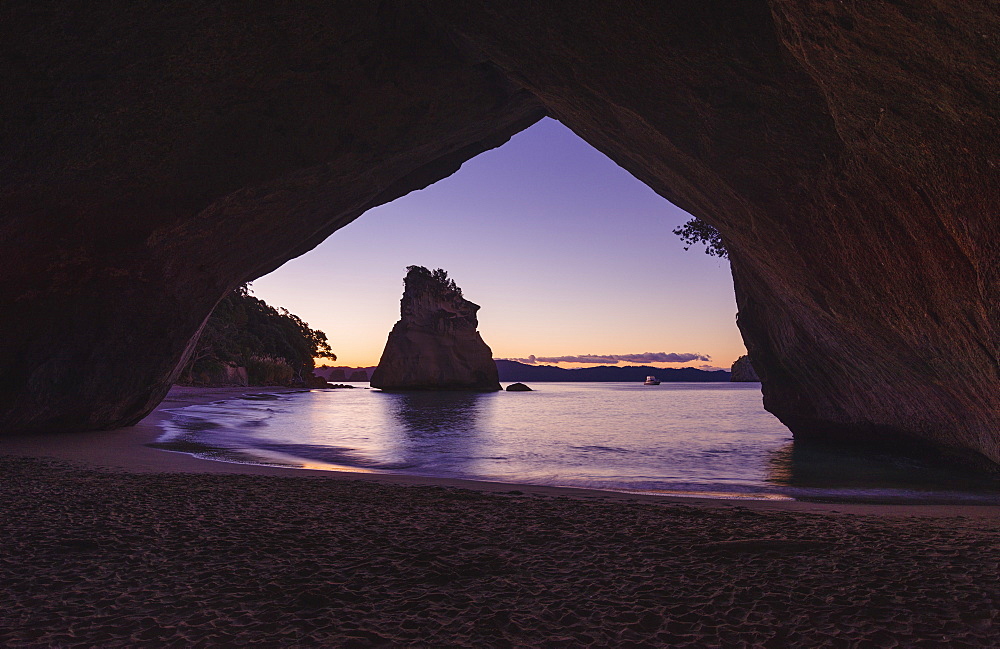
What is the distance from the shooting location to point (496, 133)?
1221 cm

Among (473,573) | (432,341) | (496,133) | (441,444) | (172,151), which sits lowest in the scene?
(441,444)

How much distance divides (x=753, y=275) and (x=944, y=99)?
8189 millimetres

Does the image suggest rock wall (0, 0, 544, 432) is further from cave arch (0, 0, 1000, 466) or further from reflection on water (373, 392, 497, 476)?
reflection on water (373, 392, 497, 476)

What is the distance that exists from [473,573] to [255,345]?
223 ft

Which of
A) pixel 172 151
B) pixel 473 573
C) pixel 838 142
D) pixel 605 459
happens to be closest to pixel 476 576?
pixel 473 573

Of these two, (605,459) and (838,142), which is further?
(605,459)

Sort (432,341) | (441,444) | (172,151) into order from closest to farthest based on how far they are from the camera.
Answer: (172,151)
(441,444)
(432,341)

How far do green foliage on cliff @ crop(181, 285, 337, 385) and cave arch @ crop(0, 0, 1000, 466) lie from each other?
2823 cm

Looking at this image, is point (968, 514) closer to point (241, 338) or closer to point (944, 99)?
point (944, 99)

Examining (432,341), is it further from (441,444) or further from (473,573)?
(473,573)

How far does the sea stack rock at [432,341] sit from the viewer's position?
6209 centimetres

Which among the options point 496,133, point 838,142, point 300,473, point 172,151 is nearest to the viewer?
point 838,142

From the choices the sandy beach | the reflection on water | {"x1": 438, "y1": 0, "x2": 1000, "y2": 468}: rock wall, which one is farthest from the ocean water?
the sandy beach

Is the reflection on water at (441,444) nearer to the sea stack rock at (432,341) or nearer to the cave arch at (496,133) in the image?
the cave arch at (496,133)
